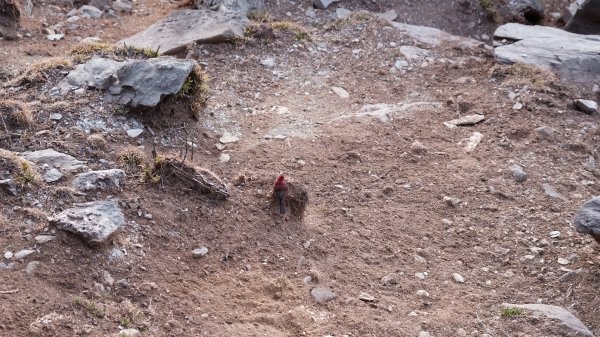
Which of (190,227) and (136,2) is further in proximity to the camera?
(136,2)

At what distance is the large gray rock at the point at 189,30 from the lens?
7.50 meters

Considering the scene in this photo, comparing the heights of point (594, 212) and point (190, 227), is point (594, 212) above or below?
above

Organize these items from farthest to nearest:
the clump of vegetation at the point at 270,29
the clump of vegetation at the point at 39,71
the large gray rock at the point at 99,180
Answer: the clump of vegetation at the point at 270,29
the clump of vegetation at the point at 39,71
the large gray rock at the point at 99,180

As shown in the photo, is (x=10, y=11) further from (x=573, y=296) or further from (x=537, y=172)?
(x=573, y=296)

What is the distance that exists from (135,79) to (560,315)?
141 inches

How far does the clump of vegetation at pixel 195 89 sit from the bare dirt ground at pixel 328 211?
0.43 feet

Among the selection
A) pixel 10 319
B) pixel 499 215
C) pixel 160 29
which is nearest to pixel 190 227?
pixel 10 319

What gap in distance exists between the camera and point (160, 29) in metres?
7.88

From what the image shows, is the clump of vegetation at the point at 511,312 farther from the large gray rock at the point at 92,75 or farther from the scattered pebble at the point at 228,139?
the large gray rock at the point at 92,75

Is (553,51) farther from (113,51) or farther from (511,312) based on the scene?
(113,51)

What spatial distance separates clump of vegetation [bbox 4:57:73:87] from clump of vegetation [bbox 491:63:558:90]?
407 centimetres

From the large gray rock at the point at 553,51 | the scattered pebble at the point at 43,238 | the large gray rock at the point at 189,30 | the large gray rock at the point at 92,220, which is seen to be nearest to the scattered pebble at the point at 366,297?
the large gray rock at the point at 92,220

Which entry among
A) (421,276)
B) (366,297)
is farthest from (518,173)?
(366,297)

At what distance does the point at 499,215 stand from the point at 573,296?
1015 mm
